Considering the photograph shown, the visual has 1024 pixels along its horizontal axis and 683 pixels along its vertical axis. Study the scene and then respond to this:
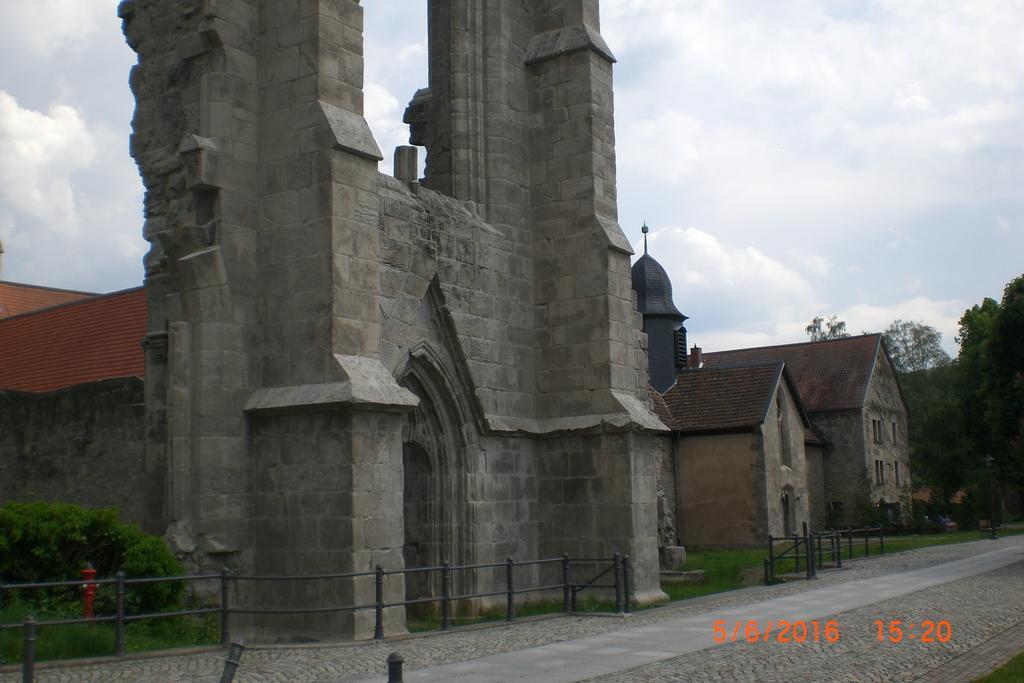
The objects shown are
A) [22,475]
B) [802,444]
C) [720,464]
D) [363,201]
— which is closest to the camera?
[363,201]

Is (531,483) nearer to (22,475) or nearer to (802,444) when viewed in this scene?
(22,475)

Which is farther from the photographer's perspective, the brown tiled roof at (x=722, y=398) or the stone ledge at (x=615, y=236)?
the brown tiled roof at (x=722, y=398)

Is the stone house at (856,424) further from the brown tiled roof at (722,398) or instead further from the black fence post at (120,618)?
the black fence post at (120,618)

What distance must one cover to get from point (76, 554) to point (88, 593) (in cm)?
91

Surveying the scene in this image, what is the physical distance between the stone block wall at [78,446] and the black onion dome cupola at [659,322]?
81.9ft

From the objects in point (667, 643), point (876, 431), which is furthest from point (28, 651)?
point (876, 431)

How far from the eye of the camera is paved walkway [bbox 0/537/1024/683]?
874 centimetres

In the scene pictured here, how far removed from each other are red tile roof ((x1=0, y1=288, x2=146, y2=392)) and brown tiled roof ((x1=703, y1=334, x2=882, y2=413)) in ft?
99.3

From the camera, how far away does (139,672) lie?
28.7ft

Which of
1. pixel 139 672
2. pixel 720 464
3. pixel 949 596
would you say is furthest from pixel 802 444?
pixel 139 672

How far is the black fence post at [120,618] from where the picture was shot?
9078 mm

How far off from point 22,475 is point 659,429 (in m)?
10.7

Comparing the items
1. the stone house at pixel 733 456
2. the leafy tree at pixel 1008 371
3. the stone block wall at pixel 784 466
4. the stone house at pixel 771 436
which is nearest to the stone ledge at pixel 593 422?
the stone house at pixel 771 436

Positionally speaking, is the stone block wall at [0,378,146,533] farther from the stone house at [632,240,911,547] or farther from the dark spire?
the dark spire
